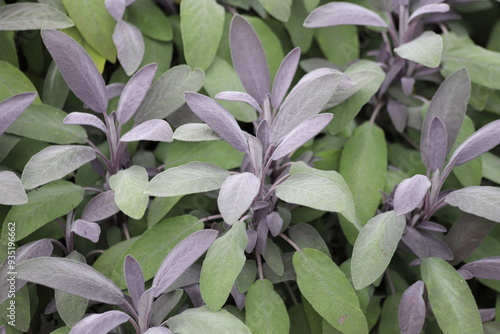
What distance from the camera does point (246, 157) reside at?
29.8 inches

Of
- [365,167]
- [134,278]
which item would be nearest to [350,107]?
[365,167]

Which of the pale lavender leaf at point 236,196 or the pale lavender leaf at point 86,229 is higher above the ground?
the pale lavender leaf at point 236,196

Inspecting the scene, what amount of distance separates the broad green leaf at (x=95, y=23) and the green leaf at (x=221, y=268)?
1.31 ft

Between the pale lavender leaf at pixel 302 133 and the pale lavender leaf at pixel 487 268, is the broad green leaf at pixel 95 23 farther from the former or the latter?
the pale lavender leaf at pixel 487 268

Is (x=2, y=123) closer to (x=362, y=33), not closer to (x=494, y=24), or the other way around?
(x=362, y=33)

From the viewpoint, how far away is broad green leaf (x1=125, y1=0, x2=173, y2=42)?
0.90 meters

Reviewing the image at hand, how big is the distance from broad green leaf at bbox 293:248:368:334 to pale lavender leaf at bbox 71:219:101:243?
11.2 inches

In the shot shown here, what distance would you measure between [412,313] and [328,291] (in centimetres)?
12

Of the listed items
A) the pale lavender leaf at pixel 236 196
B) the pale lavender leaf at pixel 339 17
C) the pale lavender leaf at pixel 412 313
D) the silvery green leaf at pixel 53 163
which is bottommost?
the pale lavender leaf at pixel 412 313

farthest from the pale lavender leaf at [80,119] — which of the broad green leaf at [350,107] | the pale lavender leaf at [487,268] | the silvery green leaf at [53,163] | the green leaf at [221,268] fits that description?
the pale lavender leaf at [487,268]

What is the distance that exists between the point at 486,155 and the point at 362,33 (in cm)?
37

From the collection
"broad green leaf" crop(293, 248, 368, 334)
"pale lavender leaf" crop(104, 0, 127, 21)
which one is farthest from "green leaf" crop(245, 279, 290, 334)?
"pale lavender leaf" crop(104, 0, 127, 21)

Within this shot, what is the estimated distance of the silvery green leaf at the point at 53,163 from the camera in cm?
68

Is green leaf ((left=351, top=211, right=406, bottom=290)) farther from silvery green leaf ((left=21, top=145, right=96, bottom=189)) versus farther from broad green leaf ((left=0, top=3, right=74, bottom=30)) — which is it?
broad green leaf ((left=0, top=3, right=74, bottom=30))
